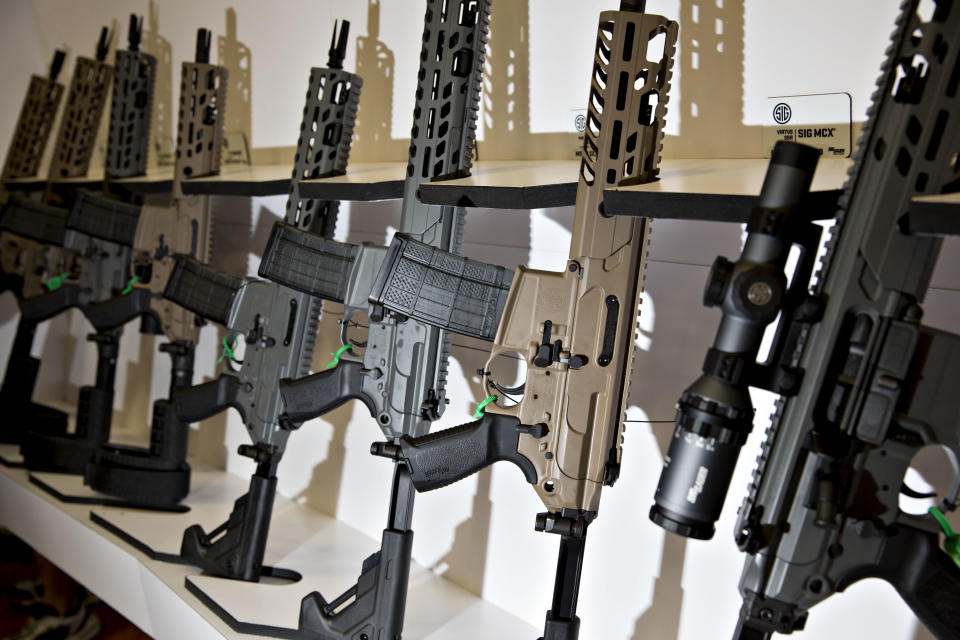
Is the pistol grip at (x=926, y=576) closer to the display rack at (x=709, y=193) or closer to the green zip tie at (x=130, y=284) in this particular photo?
the display rack at (x=709, y=193)

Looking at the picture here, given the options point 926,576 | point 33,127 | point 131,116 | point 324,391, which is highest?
point 131,116

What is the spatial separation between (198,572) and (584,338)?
1.33 m

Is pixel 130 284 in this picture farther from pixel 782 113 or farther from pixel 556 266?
pixel 782 113

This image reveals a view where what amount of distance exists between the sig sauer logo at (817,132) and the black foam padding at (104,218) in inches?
80.5

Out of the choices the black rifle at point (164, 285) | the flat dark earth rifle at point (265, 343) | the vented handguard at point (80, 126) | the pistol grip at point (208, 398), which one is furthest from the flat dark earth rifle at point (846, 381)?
the vented handguard at point (80, 126)

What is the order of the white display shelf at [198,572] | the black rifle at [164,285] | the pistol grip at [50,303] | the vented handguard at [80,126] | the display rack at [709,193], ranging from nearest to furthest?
1. the display rack at [709,193]
2. the white display shelf at [198,572]
3. the black rifle at [164,285]
4. the pistol grip at [50,303]
5. the vented handguard at [80,126]

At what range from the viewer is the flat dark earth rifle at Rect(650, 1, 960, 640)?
1127mm

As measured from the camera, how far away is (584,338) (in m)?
1.55

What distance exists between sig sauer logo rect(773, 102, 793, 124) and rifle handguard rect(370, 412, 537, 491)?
71 cm

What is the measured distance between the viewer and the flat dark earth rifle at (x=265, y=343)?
2.19 metres

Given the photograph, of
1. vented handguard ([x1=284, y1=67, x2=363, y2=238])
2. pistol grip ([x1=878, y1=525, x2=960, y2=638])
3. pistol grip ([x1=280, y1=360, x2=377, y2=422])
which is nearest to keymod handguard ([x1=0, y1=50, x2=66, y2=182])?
vented handguard ([x1=284, y1=67, x2=363, y2=238])

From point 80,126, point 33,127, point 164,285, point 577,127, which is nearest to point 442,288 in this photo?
point 577,127

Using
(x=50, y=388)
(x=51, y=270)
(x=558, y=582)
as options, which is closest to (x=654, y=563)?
(x=558, y=582)

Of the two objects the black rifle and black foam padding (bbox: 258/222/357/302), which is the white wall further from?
black foam padding (bbox: 258/222/357/302)
